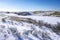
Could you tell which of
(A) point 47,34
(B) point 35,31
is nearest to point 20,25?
(B) point 35,31

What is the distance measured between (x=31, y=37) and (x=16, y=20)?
45 cm

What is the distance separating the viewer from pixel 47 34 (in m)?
1.80

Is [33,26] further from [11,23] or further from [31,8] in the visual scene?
[31,8]

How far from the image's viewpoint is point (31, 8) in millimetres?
2297

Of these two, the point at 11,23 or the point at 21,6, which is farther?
the point at 21,6

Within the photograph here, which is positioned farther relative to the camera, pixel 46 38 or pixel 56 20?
pixel 56 20

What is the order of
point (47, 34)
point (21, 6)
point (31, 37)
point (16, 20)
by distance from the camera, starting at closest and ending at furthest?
point (31, 37) < point (47, 34) < point (16, 20) < point (21, 6)

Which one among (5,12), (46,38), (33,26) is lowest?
(46,38)

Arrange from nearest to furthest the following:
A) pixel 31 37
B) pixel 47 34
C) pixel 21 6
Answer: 1. pixel 31 37
2. pixel 47 34
3. pixel 21 6

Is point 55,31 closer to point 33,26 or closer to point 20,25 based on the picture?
point 33,26

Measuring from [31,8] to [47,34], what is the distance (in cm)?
73

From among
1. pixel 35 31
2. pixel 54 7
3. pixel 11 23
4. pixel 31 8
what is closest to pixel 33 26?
pixel 35 31

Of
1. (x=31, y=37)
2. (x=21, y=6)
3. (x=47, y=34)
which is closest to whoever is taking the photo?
(x=31, y=37)

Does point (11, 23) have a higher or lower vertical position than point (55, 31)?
higher
